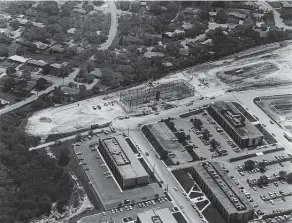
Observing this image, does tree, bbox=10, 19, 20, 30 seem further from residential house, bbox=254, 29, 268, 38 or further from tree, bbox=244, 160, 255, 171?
tree, bbox=244, 160, 255, 171

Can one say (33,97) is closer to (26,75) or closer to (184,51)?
(26,75)

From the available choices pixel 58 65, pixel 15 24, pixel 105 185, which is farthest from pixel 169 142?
pixel 15 24

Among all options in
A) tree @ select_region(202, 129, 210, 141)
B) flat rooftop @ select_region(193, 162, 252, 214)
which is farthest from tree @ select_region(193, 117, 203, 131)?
flat rooftop @ select_region(193, 162, 252, 214)

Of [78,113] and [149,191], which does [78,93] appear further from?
[149,191]

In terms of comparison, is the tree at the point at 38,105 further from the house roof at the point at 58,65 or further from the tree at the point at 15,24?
the tree at the point at 15,24

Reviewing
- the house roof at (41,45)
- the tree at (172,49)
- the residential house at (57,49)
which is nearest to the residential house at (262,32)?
the tree at (172,49)

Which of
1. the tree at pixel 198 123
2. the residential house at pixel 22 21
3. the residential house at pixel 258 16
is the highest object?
the residential house at pixel 258 16

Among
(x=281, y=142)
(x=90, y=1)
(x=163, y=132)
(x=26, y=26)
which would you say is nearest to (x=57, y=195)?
(x=163, y=132)
